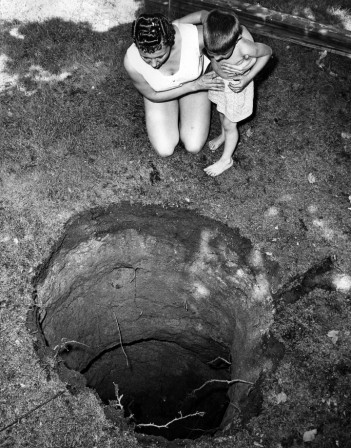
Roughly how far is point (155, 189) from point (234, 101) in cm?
97

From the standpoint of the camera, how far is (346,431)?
121 inches

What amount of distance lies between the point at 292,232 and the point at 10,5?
3685 millimetres

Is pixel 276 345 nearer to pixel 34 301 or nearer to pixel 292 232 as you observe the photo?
pixel 292 232

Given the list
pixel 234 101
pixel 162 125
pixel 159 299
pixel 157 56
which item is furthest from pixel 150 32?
pixel 159 299

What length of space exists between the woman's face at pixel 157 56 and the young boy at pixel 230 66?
29cm

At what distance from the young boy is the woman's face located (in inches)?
11.4

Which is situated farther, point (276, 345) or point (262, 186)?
point (262, 186)

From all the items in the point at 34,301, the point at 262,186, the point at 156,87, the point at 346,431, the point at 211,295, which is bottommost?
the point at 211,295

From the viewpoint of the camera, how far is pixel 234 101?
375 centimetres

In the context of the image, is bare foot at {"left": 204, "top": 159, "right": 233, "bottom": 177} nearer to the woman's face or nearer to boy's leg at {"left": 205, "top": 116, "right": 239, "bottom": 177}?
boy's leg at {"left": 205, "top": 116, "right": 239, "bottom": 177}

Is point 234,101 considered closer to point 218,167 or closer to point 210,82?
point 210,82

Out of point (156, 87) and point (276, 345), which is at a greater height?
point (156, 87)

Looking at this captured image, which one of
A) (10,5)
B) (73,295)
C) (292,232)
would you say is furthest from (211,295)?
(10,5)

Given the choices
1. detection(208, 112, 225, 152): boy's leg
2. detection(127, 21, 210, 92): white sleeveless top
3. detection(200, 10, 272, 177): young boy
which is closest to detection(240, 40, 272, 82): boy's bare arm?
detection(200, 10, 272, 177): young boy
